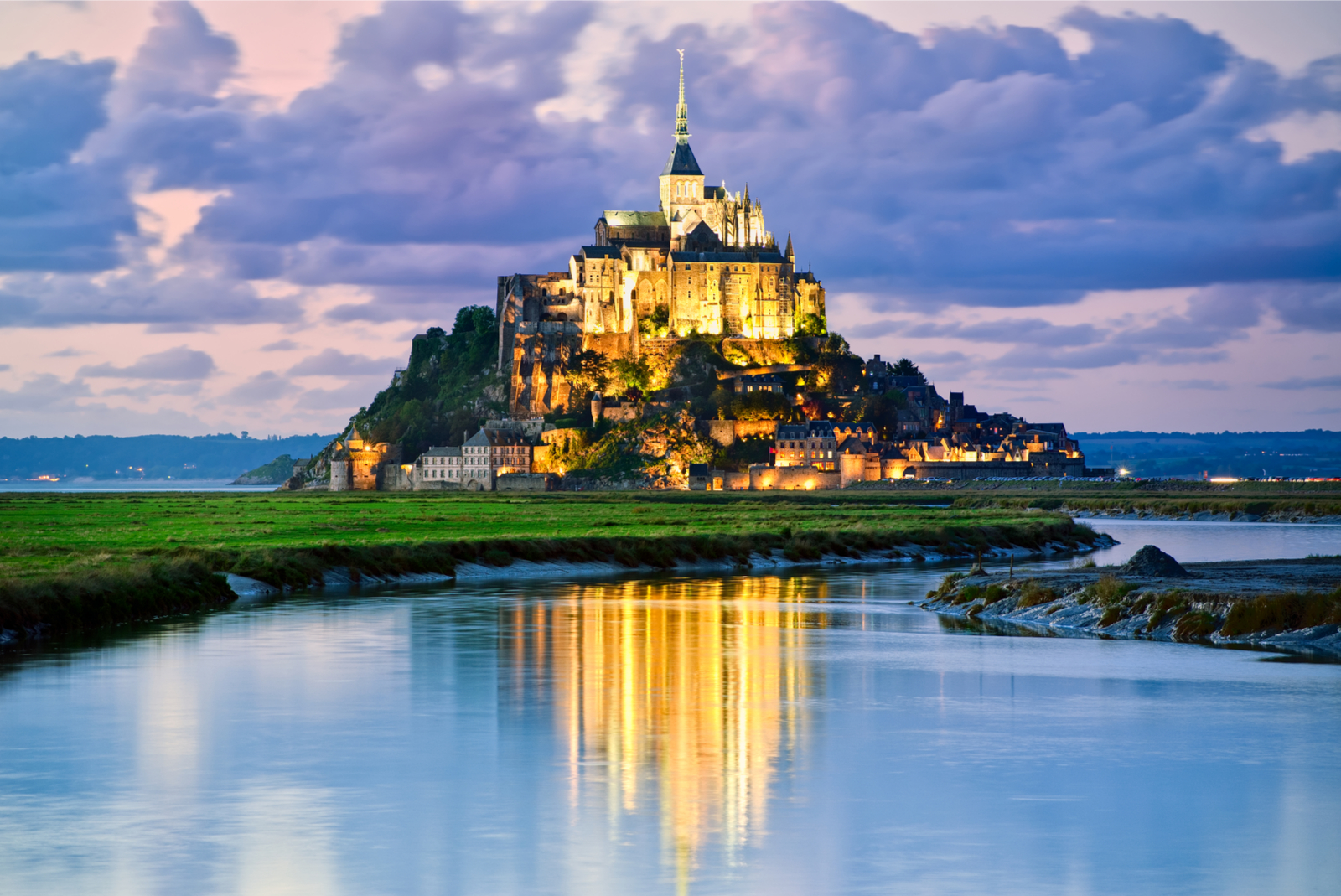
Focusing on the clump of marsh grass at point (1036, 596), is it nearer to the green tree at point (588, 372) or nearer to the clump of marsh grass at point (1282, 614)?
the clump of marsh grass at point (1282, 614)

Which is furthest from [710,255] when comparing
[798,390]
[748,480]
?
[748,480]

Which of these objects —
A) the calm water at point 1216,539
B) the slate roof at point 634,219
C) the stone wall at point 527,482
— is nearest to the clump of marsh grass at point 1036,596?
the calm water at point 1216,539

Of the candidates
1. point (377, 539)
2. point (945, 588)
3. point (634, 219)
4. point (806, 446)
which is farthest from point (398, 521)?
point (634, 219)

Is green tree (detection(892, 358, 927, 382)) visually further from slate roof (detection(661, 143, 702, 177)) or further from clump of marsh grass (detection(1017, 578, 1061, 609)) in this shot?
clump of marsh grass (detection(1017, 578, 1061, 609))

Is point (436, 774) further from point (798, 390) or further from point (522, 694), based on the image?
point (798, 390)

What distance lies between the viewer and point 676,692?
77.9 feet

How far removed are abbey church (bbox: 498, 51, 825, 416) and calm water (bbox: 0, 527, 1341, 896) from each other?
11721 centimetres

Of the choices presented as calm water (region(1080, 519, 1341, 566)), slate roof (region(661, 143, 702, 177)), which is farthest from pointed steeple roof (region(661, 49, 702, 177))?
calm water (region(1080, 519, 1341, 566))

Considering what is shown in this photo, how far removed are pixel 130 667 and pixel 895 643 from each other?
46.3 feet

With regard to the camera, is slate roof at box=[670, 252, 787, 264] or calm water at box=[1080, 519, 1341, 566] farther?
slate roof at box=[670, 252, 787, 264]

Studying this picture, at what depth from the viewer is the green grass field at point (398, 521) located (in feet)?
158

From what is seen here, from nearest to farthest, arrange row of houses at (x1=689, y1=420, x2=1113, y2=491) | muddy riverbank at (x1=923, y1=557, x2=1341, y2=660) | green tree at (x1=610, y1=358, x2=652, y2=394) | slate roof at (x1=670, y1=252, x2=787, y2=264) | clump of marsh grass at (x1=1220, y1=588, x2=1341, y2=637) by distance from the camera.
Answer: clump of marsh grass at (x1=1220, y1=588, x2=1341, y2=637)
muddy riverbank at (x1=923, y1=557, x2=1341, y2=660)
row of houses at (x1=689, y1=420, x2=1113, y2=491)
green tree at (x1=610, y1=358, x2=652, y2=394)
slate roof at (x1=670, y1=252, x2=787, y2=264)

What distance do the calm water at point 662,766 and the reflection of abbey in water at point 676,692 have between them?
0.08m

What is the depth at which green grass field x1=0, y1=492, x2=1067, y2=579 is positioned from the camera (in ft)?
158
